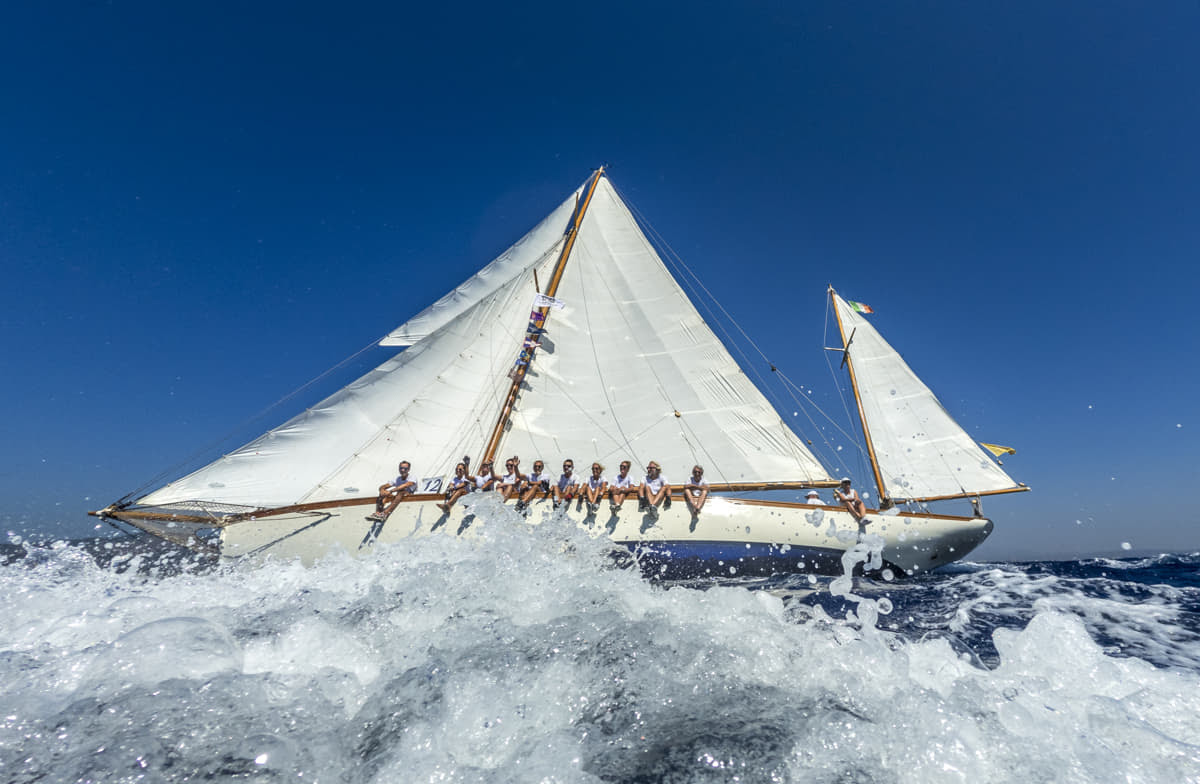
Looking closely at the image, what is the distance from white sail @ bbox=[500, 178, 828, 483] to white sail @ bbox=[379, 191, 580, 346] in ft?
8.17

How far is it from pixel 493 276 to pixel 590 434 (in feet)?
22.5

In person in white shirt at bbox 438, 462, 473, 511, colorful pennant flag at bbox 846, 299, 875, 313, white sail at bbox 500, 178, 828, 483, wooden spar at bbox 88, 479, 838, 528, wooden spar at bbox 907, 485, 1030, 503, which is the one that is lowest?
wooden spar at bbox 88, 479, 838, 528

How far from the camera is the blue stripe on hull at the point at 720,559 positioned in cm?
980

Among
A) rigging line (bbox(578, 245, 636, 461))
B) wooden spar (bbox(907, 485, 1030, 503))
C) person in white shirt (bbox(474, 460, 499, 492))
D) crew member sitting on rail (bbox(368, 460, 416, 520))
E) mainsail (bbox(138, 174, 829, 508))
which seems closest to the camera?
crew member sitting on rail (bbox(368, 460, 416, 520))

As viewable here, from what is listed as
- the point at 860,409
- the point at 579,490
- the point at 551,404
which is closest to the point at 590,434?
the point at 551,404

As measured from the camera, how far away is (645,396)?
13.5 m

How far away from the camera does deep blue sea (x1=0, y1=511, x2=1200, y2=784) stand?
1.94 meters

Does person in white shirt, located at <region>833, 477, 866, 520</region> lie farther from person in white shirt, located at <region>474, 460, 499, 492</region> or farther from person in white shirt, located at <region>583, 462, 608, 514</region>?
person in white shirt, located at <region>474, 460, 499, 492</region>

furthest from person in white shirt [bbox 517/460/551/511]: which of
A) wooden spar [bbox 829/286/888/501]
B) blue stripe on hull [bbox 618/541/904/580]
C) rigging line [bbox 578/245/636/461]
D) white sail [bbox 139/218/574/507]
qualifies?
wooden spar [bbox 829/286/888/501]

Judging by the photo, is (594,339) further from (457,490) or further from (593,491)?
(457,490)

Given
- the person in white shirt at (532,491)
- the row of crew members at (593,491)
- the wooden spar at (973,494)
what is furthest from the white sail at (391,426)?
the wooden spar at (973,494)

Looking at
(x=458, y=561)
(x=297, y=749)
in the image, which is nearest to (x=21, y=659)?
(x=297, y=749)

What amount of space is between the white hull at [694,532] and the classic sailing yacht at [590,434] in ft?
0.12

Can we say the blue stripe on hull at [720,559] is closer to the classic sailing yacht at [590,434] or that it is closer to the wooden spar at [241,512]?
the classic sailing yacht at [590,434]
